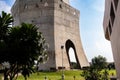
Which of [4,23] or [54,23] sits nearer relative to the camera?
[4,23]

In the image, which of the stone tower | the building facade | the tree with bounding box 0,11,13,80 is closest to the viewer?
the building facade

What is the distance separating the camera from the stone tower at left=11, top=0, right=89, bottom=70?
6425 cm

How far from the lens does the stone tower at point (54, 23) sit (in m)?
64.2

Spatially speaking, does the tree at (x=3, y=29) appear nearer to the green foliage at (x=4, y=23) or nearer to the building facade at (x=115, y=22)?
the green foliage at (x=4, y=23)

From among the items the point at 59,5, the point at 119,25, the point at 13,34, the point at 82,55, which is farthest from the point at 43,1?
the point at 119,25

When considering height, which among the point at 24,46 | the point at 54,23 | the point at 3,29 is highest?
the point at 54,23

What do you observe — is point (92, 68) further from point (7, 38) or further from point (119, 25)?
point (119, 25)

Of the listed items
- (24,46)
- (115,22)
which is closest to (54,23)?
(24,46)

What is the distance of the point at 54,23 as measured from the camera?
215ft

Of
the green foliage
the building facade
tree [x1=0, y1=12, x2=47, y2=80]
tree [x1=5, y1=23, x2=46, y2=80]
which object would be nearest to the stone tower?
tree [x1=5, y1=23, x2=46, y2=80]

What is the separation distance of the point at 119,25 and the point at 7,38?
13708 mm

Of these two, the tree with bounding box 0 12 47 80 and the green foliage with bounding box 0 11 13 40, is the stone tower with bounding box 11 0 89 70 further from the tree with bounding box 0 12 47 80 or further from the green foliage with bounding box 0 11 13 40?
the green foliage with bounding box 0 11 13 40

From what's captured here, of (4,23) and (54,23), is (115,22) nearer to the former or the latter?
(4,23)

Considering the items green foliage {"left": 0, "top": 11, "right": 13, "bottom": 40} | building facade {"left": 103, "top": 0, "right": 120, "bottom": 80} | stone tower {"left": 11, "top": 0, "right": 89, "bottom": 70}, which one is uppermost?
stone tower {"left": 11, "top": 0, "right": 89, "bottom": 70}
